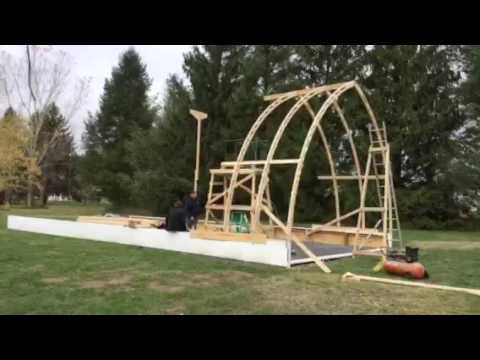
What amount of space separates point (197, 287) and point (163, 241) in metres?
4.13

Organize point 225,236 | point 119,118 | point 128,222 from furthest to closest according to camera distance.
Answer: point 119,118 < point 128,222 < point 225,236

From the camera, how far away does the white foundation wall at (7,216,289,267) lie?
8023 mm

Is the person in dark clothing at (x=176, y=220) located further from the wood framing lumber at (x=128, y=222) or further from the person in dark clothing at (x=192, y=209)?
the wood framing lumber at (x=128, y=222)

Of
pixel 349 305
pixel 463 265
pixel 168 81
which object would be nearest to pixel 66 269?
pixel 349 305

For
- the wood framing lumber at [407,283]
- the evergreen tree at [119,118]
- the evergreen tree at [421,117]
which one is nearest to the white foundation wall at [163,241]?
the wood framing lumber at [407,283]

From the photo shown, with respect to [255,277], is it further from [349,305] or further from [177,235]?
[177,235]

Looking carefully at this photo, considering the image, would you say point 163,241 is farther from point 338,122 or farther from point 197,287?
point 338,122

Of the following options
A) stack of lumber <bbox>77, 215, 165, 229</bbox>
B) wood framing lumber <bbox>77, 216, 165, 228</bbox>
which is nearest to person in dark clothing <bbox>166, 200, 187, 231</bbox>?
stack of lumber <bbox>77, 215, 165, 229</bbox>

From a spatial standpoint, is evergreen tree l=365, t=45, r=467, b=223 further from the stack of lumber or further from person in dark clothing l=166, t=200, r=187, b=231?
person in dark clothing l=166, t=200, r=187, b=231

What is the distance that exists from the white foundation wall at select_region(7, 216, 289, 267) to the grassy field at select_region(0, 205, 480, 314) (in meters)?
0.32

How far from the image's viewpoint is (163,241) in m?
9.97

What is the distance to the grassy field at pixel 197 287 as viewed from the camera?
4958mm

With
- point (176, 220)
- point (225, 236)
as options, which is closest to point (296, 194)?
point (225, 236)
